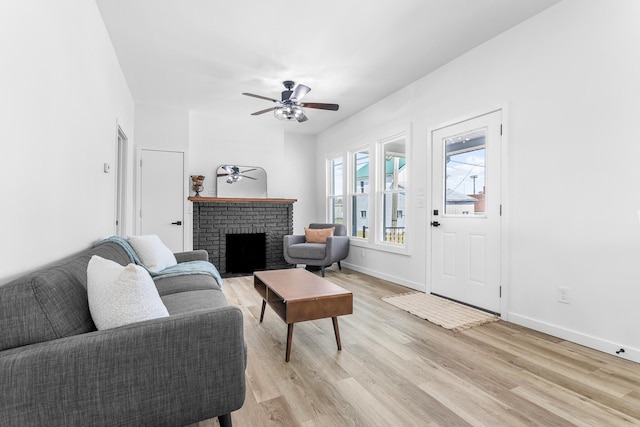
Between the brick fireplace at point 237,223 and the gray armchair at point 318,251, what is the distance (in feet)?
1.86

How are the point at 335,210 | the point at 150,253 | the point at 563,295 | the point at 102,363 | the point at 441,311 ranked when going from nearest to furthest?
the point at 102,363, the point at 563,295, the point at 150,253, the point at 441,311, the point at 335,210

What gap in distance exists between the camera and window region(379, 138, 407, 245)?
4486 millimetres

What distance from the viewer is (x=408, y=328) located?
9.12 feet

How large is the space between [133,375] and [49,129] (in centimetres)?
138

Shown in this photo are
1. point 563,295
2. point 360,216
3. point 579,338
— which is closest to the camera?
point 579,338

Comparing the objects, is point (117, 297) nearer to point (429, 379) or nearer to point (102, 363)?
point (102, 363)

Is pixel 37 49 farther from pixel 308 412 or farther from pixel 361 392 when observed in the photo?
pixel 361 392

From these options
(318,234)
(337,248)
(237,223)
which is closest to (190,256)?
(237,223)

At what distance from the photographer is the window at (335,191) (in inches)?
241

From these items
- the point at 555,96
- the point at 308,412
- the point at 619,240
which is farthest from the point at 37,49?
the point at 619,240

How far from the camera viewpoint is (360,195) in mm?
5465

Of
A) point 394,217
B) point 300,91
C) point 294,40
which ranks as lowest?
point 394,217

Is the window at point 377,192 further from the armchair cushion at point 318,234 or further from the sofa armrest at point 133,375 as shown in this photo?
the sofa armrest at point 133,375

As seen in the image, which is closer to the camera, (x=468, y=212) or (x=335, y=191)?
(x=468, y=212)
